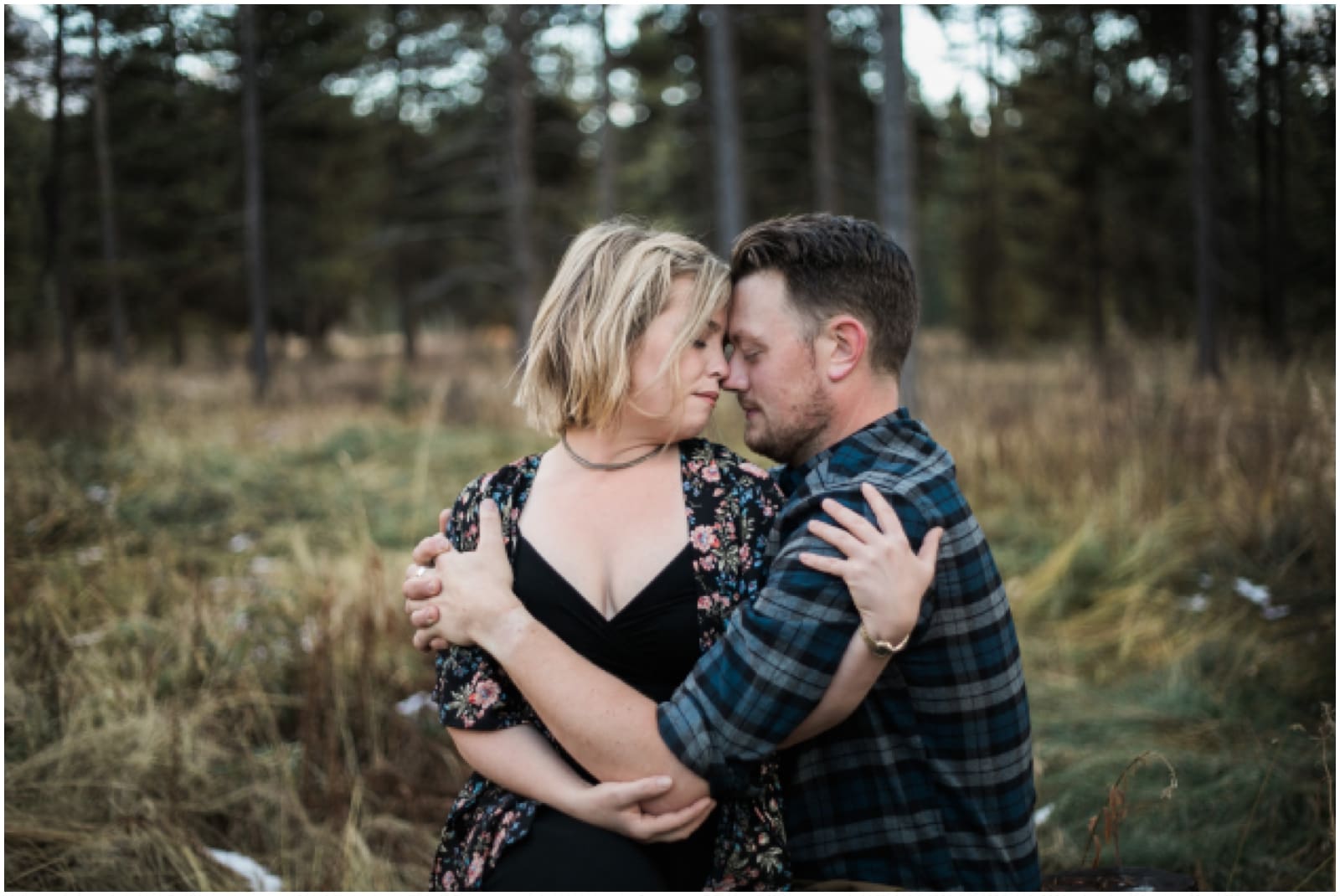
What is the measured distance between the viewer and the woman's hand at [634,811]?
1.79m

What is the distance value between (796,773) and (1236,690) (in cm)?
318

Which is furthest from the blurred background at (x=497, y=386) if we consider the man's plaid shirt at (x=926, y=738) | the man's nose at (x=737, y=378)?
the man's nose at (x=737, y=378)

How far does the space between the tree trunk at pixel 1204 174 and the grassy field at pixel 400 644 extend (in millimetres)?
4199

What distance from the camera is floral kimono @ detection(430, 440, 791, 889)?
1.99 metres

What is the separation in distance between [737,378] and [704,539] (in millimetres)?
433

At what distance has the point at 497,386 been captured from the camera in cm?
1545

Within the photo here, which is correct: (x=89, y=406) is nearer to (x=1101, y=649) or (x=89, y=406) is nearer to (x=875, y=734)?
(x=1101, y=649)

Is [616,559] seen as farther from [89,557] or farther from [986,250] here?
[986,250]

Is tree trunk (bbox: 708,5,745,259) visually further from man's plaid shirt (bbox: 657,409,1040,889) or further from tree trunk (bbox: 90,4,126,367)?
man's plaid shirt (bbox: 657,409,1040,889)

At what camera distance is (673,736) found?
71.2 inches

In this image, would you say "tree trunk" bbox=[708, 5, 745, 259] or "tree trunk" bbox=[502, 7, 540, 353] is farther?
"tree trunk" bbox=[502, 7, 540, 353]

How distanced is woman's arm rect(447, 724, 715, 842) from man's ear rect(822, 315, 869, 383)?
0.93 m

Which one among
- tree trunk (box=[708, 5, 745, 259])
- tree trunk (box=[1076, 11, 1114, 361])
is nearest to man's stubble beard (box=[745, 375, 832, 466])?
tree trunk (box=[708, 5, 745, 259])

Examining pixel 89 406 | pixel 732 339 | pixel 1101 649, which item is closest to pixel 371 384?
pixel 89 406
